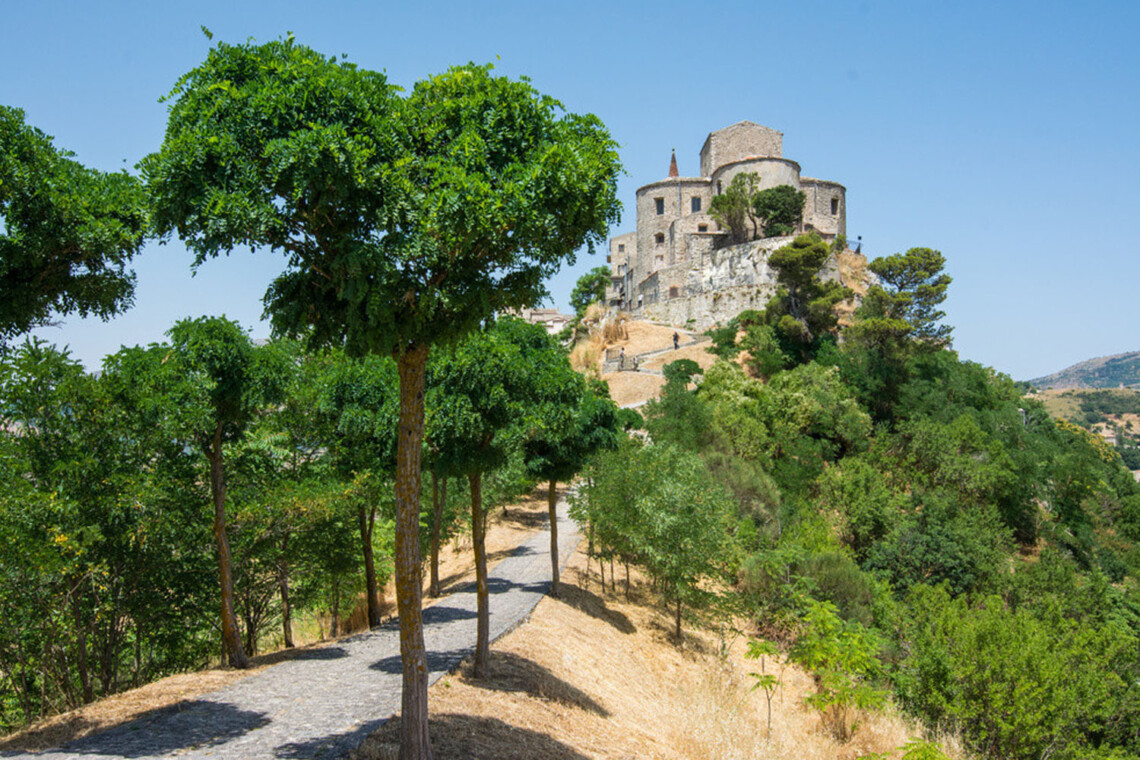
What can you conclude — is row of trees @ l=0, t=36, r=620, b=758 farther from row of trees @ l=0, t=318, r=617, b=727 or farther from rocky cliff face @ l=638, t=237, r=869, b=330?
rocky cliff face @ l=638, t=237, r=869, b=330

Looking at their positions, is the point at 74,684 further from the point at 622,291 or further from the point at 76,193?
the point at 622,291

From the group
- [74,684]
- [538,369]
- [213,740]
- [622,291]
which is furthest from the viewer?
[622,291]

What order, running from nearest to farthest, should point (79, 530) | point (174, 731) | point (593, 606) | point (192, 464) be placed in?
point (174, 731)
point (79, 530)
point (192, 464)
point (593, 606)

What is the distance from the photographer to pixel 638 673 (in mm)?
15242

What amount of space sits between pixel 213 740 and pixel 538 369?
20.5 ft

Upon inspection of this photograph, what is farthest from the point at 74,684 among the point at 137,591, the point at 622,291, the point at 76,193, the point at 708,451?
the point at 622,291

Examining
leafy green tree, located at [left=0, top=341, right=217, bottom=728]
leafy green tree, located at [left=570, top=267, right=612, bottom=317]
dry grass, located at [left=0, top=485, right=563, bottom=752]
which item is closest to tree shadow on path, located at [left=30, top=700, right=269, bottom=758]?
dry grass, located at [left=0, top=485, right=563, bottom=752]

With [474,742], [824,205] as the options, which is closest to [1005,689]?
[474,742]

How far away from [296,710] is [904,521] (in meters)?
32.2

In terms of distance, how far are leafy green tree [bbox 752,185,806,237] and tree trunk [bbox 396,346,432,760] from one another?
56.1m

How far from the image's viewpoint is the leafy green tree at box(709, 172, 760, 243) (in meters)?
61.9

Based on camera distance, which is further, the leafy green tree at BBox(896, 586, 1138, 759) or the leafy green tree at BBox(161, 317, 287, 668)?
the leafy green tree at BBox(896, 586, 1138, 759)

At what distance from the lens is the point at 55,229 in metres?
7.85

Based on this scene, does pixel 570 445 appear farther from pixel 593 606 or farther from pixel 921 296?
pixel 921 296
